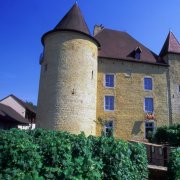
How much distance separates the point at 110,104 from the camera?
23203mm

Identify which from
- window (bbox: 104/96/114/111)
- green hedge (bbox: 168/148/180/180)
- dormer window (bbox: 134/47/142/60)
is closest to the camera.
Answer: green hedge (bbox: 168/148/180/180)

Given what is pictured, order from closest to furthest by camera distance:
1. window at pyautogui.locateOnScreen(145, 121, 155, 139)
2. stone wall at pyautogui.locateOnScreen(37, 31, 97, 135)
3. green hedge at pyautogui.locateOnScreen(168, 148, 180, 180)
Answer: green hedge at pyautogui.locateOnScreen(168, 148, 180, 180) < stone wall at pyautogui.locateOnScreen(37, 31, 97, 135) < window at pyautogui.locateOnScreen(145, 121, 155, 139)

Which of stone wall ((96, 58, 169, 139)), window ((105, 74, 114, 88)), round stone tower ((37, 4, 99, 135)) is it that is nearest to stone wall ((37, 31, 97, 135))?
round stone tower ((37, 4, 99, 135))

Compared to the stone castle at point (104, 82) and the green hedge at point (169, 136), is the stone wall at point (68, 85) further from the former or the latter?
the green hedge at point (169, 136)

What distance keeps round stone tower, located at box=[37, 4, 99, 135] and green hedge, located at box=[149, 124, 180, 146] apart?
5.28 meters

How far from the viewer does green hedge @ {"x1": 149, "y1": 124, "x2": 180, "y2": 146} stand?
17844 mm

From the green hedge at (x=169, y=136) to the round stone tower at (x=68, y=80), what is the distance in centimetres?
528

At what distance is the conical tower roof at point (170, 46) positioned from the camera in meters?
25.6

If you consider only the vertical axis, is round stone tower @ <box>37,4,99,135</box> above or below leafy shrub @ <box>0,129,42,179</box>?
above

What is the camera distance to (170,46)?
85.2 ft

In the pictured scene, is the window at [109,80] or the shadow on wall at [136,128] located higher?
the window at [109,80]

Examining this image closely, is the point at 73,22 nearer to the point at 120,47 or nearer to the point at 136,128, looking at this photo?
the point at 120,47

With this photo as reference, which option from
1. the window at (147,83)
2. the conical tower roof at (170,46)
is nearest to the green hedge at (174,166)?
the window at (147,83)

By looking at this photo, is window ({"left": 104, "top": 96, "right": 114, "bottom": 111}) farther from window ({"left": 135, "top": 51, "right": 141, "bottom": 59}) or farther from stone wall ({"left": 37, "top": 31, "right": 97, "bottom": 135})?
window ({"left": 135, "top": 51, "right": 141, "bottom": 59})
